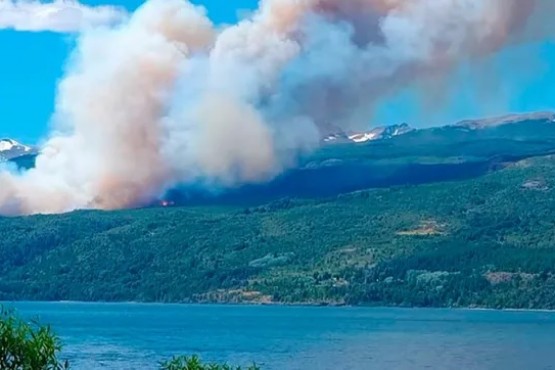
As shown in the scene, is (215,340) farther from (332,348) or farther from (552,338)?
(552,338)

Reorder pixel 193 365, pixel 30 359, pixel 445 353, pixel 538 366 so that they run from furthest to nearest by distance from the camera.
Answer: pixel 445 353 → pixel 538 366 → pixel 193 365 → pixel 30 359

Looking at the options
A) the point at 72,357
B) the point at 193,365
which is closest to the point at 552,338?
the point at 72,357

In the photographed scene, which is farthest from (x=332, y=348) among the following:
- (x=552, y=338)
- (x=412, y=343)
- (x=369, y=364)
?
(x=552, y=338)

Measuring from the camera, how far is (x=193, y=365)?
1388 inches

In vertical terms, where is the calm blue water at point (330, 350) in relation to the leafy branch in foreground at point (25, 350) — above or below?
above

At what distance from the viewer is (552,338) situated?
625ft

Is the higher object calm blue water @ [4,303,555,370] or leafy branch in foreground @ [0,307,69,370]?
calm blue water @ [4,303,555,370]

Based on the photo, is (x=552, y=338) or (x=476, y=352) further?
(x=552, y=338)

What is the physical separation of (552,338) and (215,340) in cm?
4906

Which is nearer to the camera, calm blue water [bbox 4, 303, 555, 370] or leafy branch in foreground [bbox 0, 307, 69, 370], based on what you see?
leafy branch in foreground [bbox 0, 307, 69, 370]

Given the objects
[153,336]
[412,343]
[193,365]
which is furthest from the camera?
[153,336]

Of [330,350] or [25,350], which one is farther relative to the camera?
[330,350]

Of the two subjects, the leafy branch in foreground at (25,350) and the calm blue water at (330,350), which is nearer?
the leafy branch in foreground at (25,350)

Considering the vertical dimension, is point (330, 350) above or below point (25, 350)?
above
